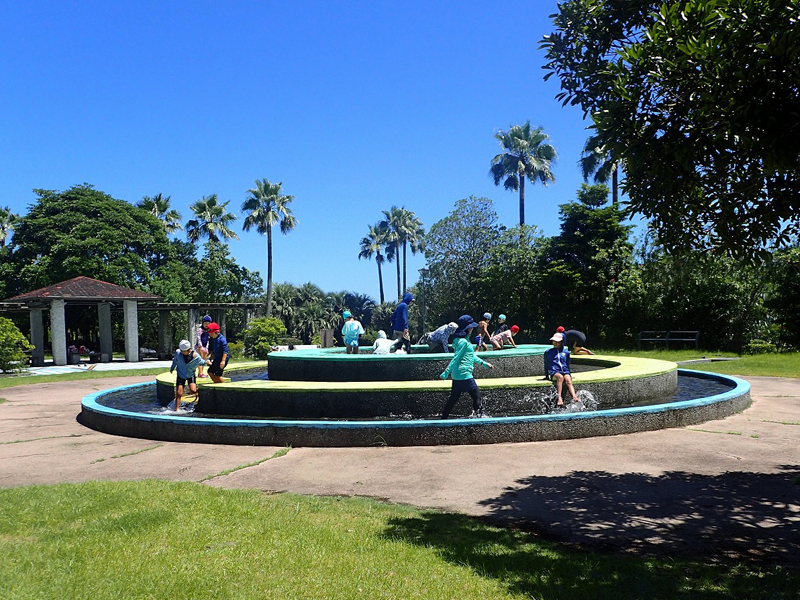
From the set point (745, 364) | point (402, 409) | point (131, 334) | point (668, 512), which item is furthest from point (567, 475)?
point (131, 334)

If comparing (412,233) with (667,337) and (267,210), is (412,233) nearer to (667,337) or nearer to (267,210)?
(267,210)

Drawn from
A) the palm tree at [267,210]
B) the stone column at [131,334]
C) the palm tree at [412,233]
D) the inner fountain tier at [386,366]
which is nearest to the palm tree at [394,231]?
the palm tree at [412,233]

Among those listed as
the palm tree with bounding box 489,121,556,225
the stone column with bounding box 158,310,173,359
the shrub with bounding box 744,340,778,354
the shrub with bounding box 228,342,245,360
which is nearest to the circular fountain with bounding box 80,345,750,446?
the shrub with bounding box 744,340,778,354

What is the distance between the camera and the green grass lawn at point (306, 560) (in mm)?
3732

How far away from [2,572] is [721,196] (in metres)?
5.94

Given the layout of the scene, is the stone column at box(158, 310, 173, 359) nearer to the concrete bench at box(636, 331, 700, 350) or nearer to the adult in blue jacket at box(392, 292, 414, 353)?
the concrete bench at box(636, 331, 700, 350)

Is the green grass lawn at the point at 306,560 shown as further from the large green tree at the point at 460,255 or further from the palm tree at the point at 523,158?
the palm tree at the point at 523,158

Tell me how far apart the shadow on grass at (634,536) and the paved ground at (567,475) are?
0.08 feet

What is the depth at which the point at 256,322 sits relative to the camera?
33812 mm

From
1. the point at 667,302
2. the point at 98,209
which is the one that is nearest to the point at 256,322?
the point at 98,209

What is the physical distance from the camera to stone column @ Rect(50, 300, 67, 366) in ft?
94.0

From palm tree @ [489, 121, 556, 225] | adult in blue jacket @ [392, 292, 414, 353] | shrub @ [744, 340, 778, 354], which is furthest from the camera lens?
palm tree @ [489, 121, 556, 225]

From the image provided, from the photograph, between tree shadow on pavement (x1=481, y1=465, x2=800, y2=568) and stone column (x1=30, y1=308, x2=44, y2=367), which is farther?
stone column (x1=30, y1=308, x2=44, y2=367)

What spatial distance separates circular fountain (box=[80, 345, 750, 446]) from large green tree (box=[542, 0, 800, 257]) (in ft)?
12.4
